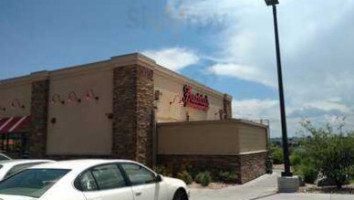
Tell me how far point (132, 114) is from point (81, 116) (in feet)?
12.2

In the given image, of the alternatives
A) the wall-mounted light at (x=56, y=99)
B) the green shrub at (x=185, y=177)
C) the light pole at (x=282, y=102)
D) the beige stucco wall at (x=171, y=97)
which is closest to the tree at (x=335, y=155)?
the light pole at (x=282, y=102)

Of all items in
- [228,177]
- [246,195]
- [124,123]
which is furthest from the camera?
[124,123]

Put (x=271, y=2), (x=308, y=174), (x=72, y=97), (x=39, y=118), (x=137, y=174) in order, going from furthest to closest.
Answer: (x=39, y=118) → (x=72, y=97) → (x=308, y=174) → (x=271, y=2) → (x=137, y=174)

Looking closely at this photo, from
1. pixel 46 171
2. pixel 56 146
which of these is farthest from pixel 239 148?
pixel 46 171

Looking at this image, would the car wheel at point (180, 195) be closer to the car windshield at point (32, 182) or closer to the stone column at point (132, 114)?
the car windshield at point (32, 182)

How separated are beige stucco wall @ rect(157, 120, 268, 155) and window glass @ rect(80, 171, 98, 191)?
14045 mm

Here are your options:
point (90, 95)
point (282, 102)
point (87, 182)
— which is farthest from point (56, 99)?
point (87, 182)

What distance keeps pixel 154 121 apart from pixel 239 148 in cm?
471

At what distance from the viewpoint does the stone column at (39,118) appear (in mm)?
25672

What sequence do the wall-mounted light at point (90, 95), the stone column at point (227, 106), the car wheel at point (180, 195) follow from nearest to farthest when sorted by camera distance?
the car wheel at point (180, 195), the wall-mounted light at point (90, 95), the stone column at point (227, 106)

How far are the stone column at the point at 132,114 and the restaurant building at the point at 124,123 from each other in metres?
0.05

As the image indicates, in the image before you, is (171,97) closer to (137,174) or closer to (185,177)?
(185,177)

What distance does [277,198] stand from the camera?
14133 millimetres

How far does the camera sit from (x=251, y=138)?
23.9 m
